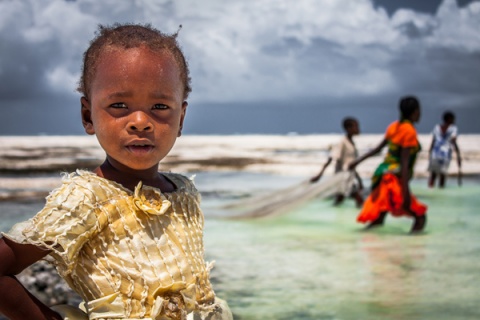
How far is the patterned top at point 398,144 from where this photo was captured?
283 inches

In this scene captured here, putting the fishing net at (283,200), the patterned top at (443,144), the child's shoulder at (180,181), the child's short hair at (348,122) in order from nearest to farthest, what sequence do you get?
the child's shoulder at (180,181)
the fishing net at (283,200)
the child's short hair at (348,122)
the patterned top at (443,144)

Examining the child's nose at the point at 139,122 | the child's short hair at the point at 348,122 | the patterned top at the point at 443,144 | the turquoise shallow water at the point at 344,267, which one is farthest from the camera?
the patterned top at the point at 443,144

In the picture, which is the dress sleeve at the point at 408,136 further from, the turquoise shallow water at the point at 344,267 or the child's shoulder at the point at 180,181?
the child's shoulder at the point at 180,181

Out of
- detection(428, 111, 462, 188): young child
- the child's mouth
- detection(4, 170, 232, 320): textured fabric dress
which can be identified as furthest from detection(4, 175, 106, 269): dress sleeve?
detection(428, 111, 462, 188): young child

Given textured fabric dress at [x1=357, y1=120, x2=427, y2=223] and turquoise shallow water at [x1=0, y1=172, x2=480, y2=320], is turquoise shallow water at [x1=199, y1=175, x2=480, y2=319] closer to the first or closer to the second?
turquoise shallow water at [x1=0, y1=172, x2=480, y2=320]

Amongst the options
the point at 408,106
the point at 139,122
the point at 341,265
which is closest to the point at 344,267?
the point at 341,265

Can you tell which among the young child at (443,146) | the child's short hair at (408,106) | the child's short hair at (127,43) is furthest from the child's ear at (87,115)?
the young child at (443,146)

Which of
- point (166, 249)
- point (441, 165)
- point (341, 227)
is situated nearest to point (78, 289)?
point (166, 249)

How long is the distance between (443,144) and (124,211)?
12.9m

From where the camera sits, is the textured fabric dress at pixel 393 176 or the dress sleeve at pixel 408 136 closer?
the dress sleeve at pixel 408 136

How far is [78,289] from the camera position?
1.65 meters

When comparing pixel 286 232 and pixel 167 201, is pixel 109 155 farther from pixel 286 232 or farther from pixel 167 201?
pixel 286 232

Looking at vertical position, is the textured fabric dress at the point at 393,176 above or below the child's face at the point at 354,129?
below

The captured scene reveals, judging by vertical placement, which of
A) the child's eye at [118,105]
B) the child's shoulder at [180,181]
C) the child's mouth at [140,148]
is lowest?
the child's shoulder at [180,181]
